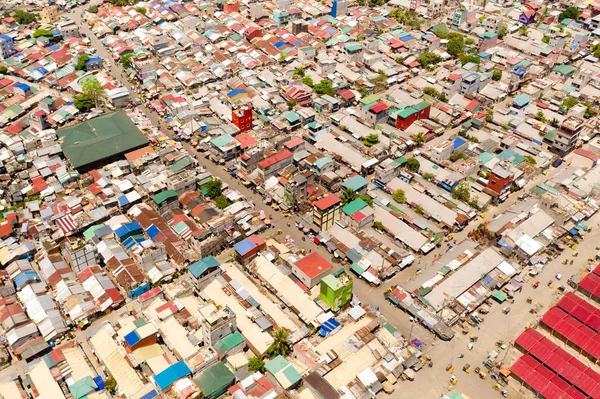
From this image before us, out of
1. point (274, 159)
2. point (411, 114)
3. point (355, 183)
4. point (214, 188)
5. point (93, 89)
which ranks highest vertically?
point (93, 89)

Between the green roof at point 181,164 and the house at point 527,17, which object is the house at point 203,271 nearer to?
the green roof at point 181,164

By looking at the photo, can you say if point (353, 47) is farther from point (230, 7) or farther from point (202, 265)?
point (202, 265)

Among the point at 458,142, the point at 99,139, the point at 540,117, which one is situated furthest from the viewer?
the point at 540,117

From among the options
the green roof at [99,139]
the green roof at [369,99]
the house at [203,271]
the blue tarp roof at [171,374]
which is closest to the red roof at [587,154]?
the green roof at [369,99]

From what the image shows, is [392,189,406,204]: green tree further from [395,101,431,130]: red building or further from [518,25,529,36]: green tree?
[518,25,529,36]: green tree

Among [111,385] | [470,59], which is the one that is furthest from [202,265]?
[470,59]

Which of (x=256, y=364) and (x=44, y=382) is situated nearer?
(x=44, y=382)
